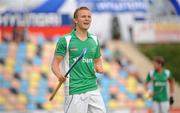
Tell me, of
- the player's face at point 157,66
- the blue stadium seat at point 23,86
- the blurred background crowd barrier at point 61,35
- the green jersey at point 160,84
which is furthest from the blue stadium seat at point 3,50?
the player's face at point 157,66

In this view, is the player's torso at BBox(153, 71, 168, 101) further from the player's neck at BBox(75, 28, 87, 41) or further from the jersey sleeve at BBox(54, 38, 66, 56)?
the jersey sleeve at BBox(54, 38, 66, 56)

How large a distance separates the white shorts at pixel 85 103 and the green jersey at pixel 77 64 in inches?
2.3

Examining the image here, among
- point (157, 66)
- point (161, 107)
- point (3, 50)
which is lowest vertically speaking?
point (161, 107)

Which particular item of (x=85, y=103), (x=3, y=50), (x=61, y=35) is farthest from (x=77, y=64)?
(x=3, y=50)

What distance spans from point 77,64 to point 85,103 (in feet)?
1.39

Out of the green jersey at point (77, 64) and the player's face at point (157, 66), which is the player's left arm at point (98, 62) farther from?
the player's face at point (157, 66)

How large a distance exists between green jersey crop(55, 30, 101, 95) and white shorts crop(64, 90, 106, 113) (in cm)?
6

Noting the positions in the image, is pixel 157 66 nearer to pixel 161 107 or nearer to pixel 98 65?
pixel 161 107

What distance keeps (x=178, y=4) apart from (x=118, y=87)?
275 centimetres

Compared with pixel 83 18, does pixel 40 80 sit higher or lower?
lower

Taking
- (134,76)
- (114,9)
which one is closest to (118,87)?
(134,76)

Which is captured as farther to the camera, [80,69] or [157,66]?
[157,66]

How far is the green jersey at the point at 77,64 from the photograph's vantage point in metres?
6.54

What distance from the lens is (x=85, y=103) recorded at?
21.3 feet
